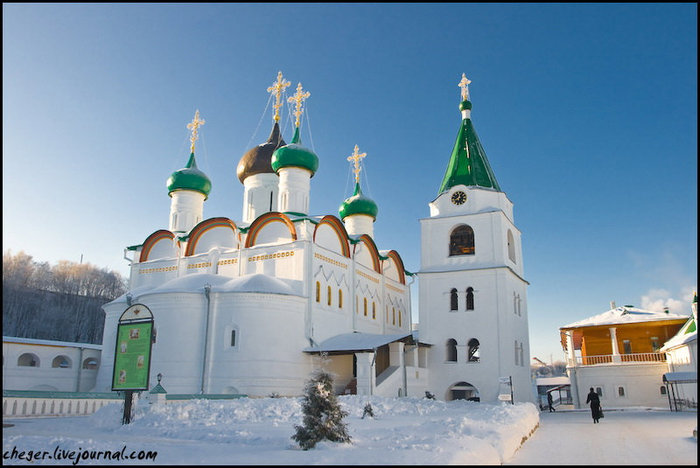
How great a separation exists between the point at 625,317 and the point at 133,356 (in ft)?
61.1

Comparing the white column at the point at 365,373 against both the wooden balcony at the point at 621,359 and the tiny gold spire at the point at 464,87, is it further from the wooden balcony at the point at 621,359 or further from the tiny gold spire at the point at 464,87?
the tiny gold spire at the point at 464,87

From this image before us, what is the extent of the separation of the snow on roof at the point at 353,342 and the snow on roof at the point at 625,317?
7.98 m

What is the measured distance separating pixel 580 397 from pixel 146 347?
1683cm

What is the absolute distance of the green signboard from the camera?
9.38 meters

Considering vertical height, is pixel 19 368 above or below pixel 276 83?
below

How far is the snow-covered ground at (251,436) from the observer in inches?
229

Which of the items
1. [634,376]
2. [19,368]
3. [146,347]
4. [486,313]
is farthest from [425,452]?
[19,368]

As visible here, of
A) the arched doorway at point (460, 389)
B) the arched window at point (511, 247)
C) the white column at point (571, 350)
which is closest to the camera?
the arched doorway at point (460, 389)

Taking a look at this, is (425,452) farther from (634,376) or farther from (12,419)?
(634,376)

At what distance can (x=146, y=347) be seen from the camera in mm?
9578

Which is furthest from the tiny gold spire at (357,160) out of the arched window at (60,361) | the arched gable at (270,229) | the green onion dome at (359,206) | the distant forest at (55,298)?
the distant forest at (55,298)

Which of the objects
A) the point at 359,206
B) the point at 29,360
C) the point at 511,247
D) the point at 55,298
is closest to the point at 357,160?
the point at 359,206

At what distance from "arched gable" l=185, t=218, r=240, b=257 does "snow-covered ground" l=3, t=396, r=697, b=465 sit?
36.4 feet

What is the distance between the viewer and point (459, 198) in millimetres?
20609
